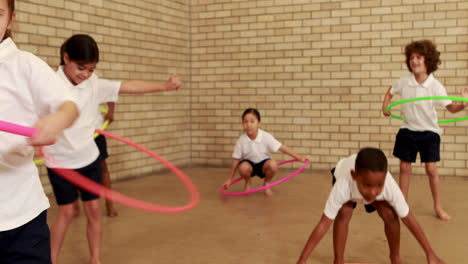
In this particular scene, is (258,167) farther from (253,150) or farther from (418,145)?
(418,145)

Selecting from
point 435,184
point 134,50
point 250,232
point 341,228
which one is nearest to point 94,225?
point 250,232

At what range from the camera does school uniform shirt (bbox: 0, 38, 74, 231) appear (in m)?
1.42

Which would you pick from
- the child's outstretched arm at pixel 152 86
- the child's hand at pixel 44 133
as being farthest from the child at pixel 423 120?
the child's hand at pixel 44 133

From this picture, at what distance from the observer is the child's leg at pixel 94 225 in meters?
2.80

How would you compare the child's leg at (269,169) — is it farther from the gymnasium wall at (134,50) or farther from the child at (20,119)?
the child at (20,119)

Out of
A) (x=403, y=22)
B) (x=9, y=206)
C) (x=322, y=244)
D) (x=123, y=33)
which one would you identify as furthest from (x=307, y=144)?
(x=9, y=206)

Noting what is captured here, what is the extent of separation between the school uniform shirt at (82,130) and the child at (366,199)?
1362 millimetres

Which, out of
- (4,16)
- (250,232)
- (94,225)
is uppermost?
(4,16)

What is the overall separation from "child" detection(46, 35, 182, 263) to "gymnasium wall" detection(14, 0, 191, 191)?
7.79ft

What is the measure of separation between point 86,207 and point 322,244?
1.66m

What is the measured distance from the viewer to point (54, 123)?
49.8 inches

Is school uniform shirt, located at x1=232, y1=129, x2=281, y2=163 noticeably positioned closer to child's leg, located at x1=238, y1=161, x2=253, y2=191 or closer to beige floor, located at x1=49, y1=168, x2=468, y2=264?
child's leg, located at x1=238, y1=161, x2=253, y2=191

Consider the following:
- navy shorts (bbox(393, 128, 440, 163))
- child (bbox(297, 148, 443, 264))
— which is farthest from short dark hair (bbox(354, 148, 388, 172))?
navy shorts (bbox(393, 128, 440, 163))

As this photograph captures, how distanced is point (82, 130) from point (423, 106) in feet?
9.68
